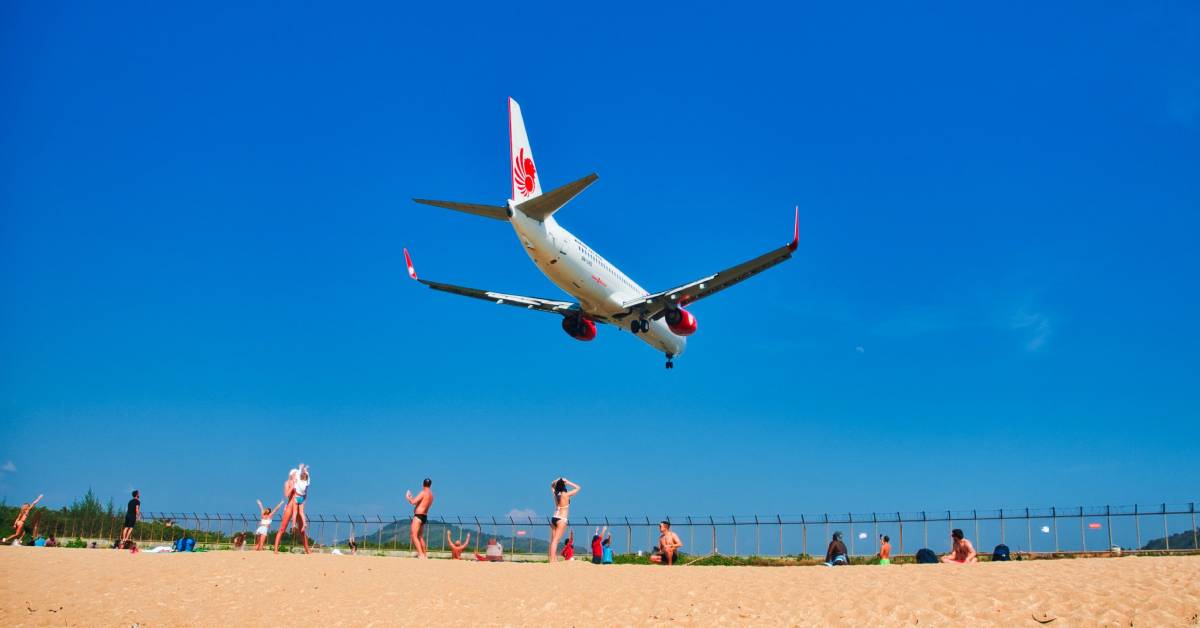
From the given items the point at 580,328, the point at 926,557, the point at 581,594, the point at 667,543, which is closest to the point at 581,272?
the point at 580,328

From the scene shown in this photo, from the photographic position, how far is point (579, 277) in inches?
1549

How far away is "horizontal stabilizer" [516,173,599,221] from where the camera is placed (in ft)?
111

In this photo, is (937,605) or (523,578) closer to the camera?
(937,605)

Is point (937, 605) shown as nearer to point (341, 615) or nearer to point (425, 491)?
point (341, 615)

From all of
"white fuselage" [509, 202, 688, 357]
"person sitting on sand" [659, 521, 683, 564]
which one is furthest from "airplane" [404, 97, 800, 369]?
"person sitting on sand" [659, 521, 683, 564]

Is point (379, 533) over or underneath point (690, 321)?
underneath

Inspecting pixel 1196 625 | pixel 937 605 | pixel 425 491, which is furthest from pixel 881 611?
pixel 425 491

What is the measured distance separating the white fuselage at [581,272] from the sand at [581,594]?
21.5m

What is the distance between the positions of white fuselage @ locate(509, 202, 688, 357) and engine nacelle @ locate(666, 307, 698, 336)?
58.9 inches

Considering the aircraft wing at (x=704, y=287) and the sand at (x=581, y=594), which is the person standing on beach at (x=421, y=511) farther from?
the aircraft wing at (x=704, y=287)

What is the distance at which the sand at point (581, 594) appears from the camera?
13039 mm

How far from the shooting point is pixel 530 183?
43625 mm

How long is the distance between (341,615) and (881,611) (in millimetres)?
8132

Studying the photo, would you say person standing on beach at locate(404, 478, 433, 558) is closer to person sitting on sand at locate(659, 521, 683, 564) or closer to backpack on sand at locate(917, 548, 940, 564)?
person sitting on sand at locate(659, 521, 683, 564)
